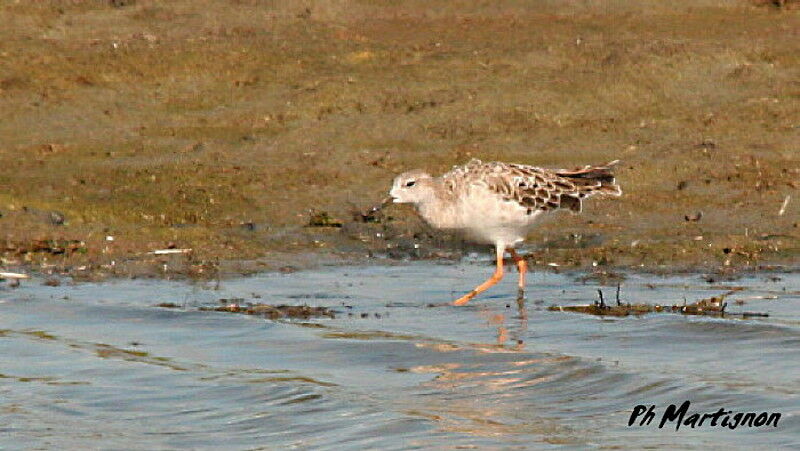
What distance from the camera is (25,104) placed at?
18.8 metres

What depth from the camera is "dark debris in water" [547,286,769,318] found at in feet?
40.8

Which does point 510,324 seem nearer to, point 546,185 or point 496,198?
point 496,198

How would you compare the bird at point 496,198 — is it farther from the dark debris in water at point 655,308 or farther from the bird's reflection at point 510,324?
the dark debris in water at point 655,308

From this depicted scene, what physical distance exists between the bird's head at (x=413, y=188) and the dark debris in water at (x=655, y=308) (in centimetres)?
206

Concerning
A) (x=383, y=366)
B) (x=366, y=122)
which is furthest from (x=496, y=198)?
(x=366, y=122)

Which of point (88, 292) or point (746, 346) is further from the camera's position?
point (88, 292)

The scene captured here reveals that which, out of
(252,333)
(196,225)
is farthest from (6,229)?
(252,333)

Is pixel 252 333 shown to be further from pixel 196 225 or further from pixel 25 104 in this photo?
pixel 25 104

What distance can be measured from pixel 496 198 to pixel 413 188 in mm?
824

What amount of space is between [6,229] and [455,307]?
199 inches

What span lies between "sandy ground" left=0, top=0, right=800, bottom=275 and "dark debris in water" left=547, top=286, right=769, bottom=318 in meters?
1.99

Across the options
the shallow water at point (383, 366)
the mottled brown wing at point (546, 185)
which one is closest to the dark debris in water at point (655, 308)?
the shallow water at point (383, 366)

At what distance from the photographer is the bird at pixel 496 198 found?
14.4 metres

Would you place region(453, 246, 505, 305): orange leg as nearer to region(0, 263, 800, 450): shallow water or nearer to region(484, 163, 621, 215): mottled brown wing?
region(0, 263, 800, 450): shallow water
